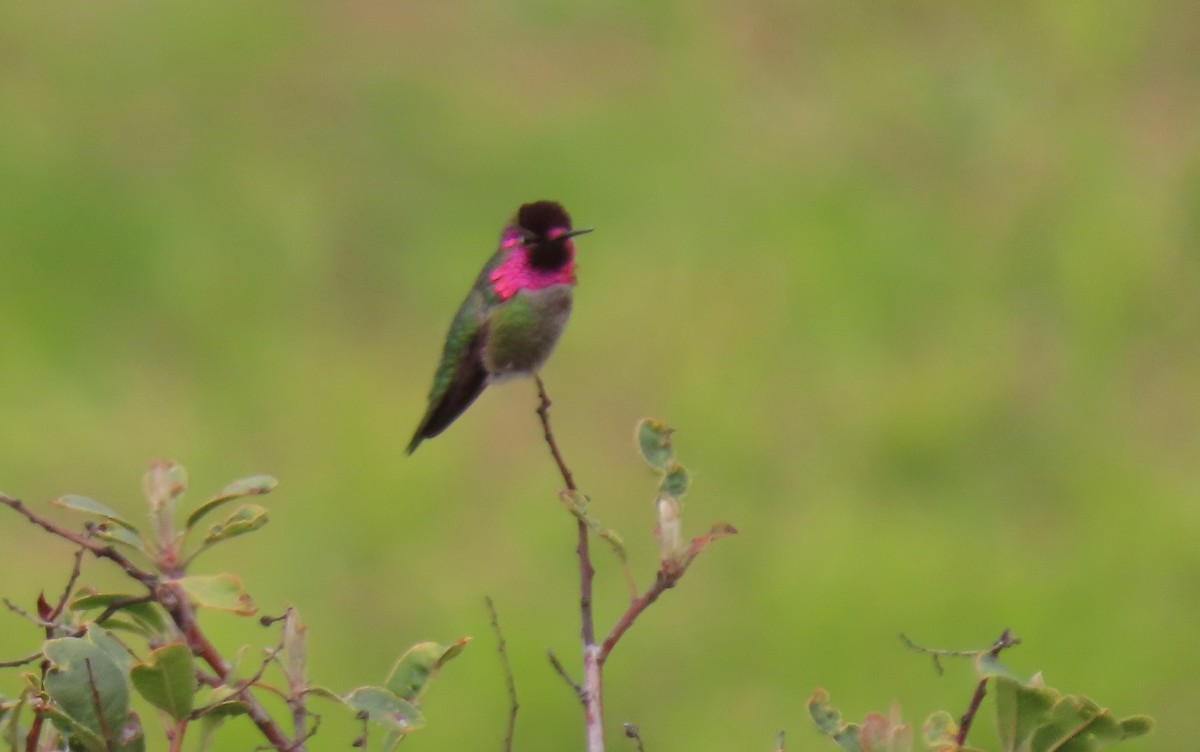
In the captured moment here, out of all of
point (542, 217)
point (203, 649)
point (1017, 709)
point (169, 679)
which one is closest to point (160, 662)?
point (169, 679)

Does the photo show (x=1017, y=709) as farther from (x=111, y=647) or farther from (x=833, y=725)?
(x=111, y=647)

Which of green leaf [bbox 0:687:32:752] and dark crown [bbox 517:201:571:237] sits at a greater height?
dark crown [bbox 517:201:571:237]

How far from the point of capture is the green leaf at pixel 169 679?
1.37m

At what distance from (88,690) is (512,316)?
6.55ft

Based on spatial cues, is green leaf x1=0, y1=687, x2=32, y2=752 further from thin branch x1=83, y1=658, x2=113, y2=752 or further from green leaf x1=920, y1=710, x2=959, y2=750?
green leaf x1=920, y1=710, x2=959, y2=750

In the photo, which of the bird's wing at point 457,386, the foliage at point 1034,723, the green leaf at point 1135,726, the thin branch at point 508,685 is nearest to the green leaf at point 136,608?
the thin branch at point 508,685

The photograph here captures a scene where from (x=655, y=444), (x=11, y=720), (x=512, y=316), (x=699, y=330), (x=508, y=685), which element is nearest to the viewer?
(x=11, y=720)

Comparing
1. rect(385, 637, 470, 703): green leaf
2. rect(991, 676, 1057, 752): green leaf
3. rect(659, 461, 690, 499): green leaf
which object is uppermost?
rect(659, 461, 690, 499): green leaf

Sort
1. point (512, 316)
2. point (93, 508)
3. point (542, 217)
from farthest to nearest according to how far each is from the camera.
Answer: point (512, 316)
point (542, 217)
point (93, 508)

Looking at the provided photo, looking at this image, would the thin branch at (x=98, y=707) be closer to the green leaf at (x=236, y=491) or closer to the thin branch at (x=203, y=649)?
the thin branch at (x=203, y=649)

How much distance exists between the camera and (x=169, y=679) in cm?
139

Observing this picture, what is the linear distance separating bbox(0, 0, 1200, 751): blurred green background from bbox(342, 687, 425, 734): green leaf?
13.0 ft

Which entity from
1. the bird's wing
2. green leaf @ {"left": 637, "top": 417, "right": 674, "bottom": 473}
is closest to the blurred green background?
the bird's wing

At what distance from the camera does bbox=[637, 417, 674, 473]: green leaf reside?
1.68 m
